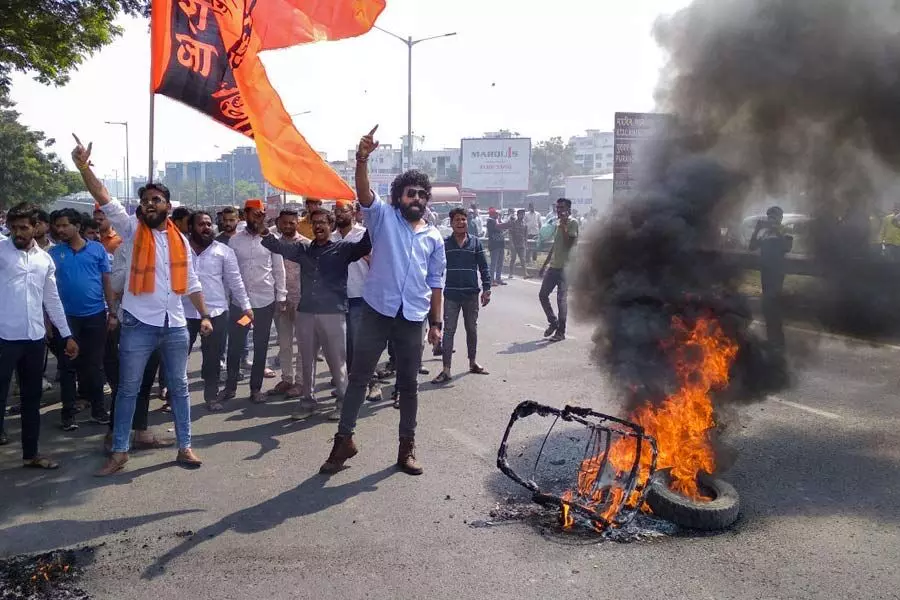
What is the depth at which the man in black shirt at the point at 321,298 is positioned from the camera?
6508 millimetres

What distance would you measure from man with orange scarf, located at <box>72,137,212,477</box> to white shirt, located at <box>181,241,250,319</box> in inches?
70.3

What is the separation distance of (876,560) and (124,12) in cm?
1116

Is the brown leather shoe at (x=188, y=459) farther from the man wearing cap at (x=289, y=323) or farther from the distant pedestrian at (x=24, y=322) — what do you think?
the man wearing cap at (x=289, y=323)

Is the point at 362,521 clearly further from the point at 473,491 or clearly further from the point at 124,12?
the point at 124,12

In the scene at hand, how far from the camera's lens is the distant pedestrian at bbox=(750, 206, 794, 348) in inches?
258

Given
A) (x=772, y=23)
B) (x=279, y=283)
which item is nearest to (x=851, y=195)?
(x=772, y=23)

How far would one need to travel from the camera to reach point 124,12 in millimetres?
10781

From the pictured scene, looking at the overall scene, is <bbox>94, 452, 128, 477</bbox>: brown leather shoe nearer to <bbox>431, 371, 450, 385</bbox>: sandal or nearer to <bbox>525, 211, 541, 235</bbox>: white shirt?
<bbox>431, 371, 450, 385</bbox>: sandal

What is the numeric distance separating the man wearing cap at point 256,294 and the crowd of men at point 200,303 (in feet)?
0.05

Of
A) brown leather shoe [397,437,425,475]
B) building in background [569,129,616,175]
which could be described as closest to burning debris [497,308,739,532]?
brown leather shoe [397,437,425,475]

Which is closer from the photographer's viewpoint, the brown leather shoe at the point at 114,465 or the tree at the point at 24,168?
the brown leather shoe at the point at 114,465

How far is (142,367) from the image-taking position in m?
5.16

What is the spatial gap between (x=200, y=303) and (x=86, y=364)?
1800 mm

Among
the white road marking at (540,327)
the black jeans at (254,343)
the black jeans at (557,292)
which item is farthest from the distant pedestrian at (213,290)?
the white road marking at (540,327)
